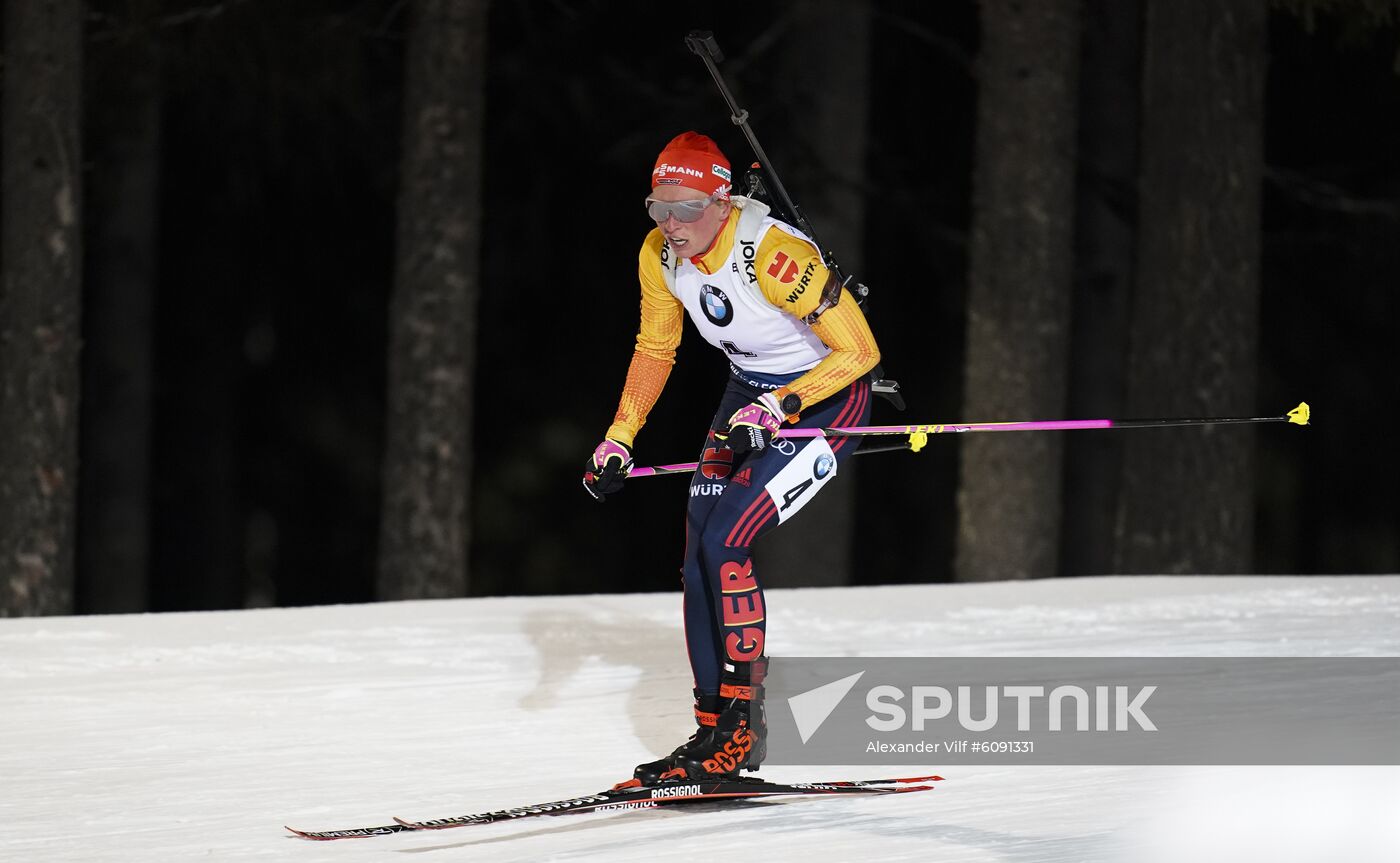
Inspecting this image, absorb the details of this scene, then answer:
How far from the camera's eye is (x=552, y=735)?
7.12 meters

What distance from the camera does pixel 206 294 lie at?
2138 cm

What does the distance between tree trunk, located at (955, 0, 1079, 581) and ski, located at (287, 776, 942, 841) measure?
644cm

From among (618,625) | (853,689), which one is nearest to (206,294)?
(618,625)

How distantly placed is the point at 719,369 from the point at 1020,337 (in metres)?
8.66

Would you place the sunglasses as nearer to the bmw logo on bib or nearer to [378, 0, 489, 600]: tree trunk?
the bmw logo on bib

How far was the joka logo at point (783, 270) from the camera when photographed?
6.02 m

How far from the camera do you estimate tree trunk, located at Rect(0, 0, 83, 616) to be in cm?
1152

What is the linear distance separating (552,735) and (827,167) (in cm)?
890

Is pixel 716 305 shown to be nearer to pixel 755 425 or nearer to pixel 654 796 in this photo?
pixel 755 425

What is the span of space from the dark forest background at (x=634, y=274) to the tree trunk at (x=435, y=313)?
0.13 ft

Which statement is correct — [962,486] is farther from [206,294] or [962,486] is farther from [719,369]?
[206,294]

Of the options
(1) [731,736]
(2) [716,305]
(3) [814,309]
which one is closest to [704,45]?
(2) [716,305]

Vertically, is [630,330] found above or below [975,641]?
above

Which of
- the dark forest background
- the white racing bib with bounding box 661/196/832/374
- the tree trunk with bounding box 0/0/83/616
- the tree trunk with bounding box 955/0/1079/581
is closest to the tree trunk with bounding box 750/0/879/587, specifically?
the dark forest background
